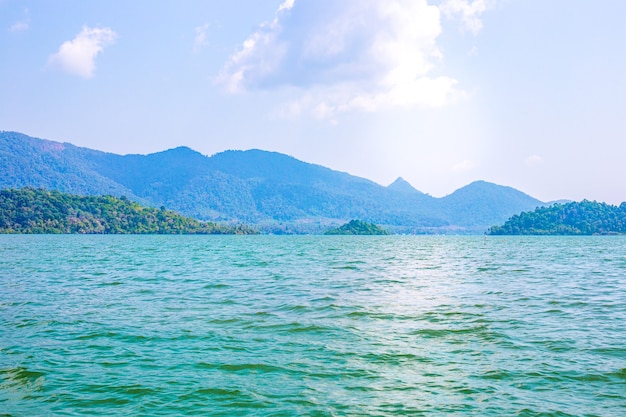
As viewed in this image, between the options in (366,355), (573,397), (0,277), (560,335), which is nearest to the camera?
(573,397)

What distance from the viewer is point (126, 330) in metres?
19.5

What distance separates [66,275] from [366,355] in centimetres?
3190

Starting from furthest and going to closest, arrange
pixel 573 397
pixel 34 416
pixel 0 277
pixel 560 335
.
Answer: pixel 0 277
pixel 560 335
pixel 573 397
pixel 34 416

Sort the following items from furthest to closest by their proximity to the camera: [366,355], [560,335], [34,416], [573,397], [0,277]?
1. [0,277]
2. [560,335]
3. [366,355]
4. [573,397]
5. [34,416]

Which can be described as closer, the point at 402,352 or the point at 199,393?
the point at 199,393

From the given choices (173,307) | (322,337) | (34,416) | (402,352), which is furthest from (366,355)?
(173,307)

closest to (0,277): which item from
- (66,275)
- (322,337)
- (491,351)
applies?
(66,275)

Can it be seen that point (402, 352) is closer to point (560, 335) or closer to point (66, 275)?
point (560, 335)

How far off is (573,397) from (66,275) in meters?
37.6

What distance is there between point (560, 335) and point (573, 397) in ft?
22.8

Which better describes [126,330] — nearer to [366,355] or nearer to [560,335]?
[366,355]

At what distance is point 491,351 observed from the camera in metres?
16.6

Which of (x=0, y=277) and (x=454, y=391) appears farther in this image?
(x=0, y=277)

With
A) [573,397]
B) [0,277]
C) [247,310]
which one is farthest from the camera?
[0,277]
